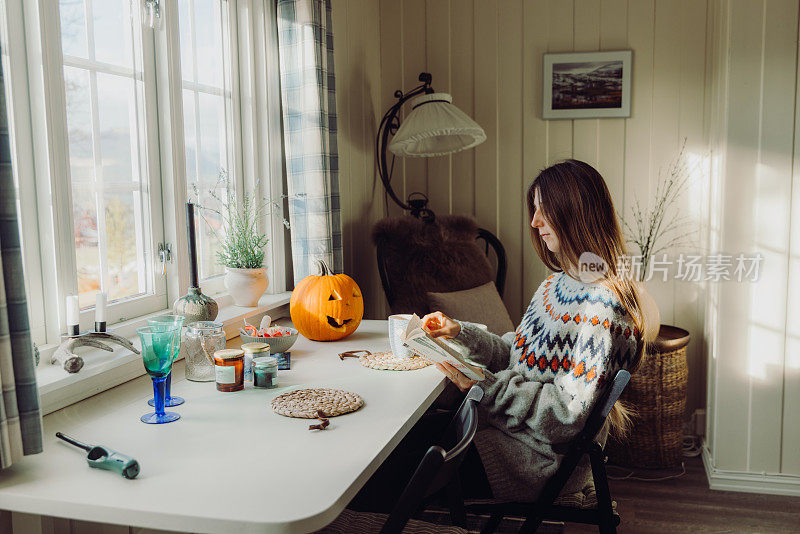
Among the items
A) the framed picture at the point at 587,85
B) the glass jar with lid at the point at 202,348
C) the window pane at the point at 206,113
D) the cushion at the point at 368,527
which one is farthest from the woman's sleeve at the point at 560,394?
the framed picture at the point at 587,85

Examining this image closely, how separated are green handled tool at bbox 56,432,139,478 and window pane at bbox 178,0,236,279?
1243 mm

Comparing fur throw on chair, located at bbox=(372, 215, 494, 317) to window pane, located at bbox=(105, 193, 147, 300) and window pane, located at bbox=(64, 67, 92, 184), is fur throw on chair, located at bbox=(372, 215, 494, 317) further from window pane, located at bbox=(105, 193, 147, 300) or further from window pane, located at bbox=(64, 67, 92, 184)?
window pane, located at bbox=(64, 67, 92, 184)

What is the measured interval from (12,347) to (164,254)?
0.97 m

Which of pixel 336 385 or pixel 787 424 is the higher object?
pixel 336 385

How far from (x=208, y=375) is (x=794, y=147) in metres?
2.38

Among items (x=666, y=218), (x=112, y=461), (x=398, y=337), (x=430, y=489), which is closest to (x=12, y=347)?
(x=112, y=461)

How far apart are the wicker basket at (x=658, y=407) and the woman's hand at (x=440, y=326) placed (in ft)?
4.76

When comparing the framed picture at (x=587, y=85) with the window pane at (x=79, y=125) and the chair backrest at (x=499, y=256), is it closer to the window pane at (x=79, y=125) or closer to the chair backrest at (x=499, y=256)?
the chair backrest at (x=499, y=256)

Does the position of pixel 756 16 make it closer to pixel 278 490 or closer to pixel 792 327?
pixel 792 327

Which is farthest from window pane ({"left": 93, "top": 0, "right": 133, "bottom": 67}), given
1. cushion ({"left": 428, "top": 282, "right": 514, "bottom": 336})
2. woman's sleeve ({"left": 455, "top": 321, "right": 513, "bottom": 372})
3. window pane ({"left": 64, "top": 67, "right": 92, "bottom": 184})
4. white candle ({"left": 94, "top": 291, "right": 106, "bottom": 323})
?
cushion ({"left": 428, "top": 282, "right": 514, "bottom": 336})

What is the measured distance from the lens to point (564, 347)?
1823 millimetres

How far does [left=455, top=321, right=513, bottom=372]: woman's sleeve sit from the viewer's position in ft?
6.58

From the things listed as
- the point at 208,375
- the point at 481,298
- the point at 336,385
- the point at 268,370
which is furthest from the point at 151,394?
the point at 481,298

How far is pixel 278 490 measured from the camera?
110 centimetres
